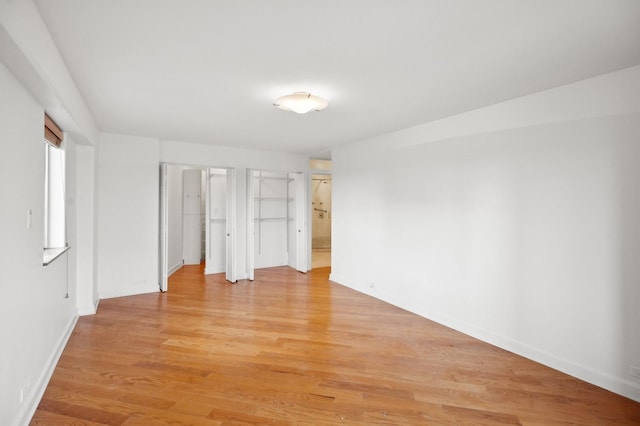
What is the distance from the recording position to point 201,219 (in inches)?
302

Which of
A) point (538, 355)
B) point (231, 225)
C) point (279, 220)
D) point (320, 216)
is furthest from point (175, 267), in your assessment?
point (538, 355)

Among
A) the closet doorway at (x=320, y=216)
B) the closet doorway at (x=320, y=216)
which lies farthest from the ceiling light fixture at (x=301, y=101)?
the closet doorway at (x=320, y=216)

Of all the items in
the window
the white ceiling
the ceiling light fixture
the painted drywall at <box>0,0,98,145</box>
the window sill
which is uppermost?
Answer: the white ceiling

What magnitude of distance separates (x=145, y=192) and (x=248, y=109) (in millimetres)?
2595

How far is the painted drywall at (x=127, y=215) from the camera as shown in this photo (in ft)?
15.8

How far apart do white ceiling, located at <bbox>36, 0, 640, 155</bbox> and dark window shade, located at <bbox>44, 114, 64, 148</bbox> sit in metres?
0.40

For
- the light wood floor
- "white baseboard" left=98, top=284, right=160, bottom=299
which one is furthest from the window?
"white baseboard" left=98, top=284, right=160, bottom=299

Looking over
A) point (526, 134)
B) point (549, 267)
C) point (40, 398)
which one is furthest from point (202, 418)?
point (526, 134)

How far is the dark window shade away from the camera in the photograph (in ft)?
8.90

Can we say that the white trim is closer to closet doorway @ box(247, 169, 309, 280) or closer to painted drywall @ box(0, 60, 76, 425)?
closet doorway @ box(247, 169, 309, 280)

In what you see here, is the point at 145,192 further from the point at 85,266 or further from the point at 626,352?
the point at 626,352

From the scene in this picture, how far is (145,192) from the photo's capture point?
16.7 ft

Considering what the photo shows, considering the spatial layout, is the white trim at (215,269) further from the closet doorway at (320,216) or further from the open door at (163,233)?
the closet doorway at (320,216)

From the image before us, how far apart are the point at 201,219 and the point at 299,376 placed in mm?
5741
